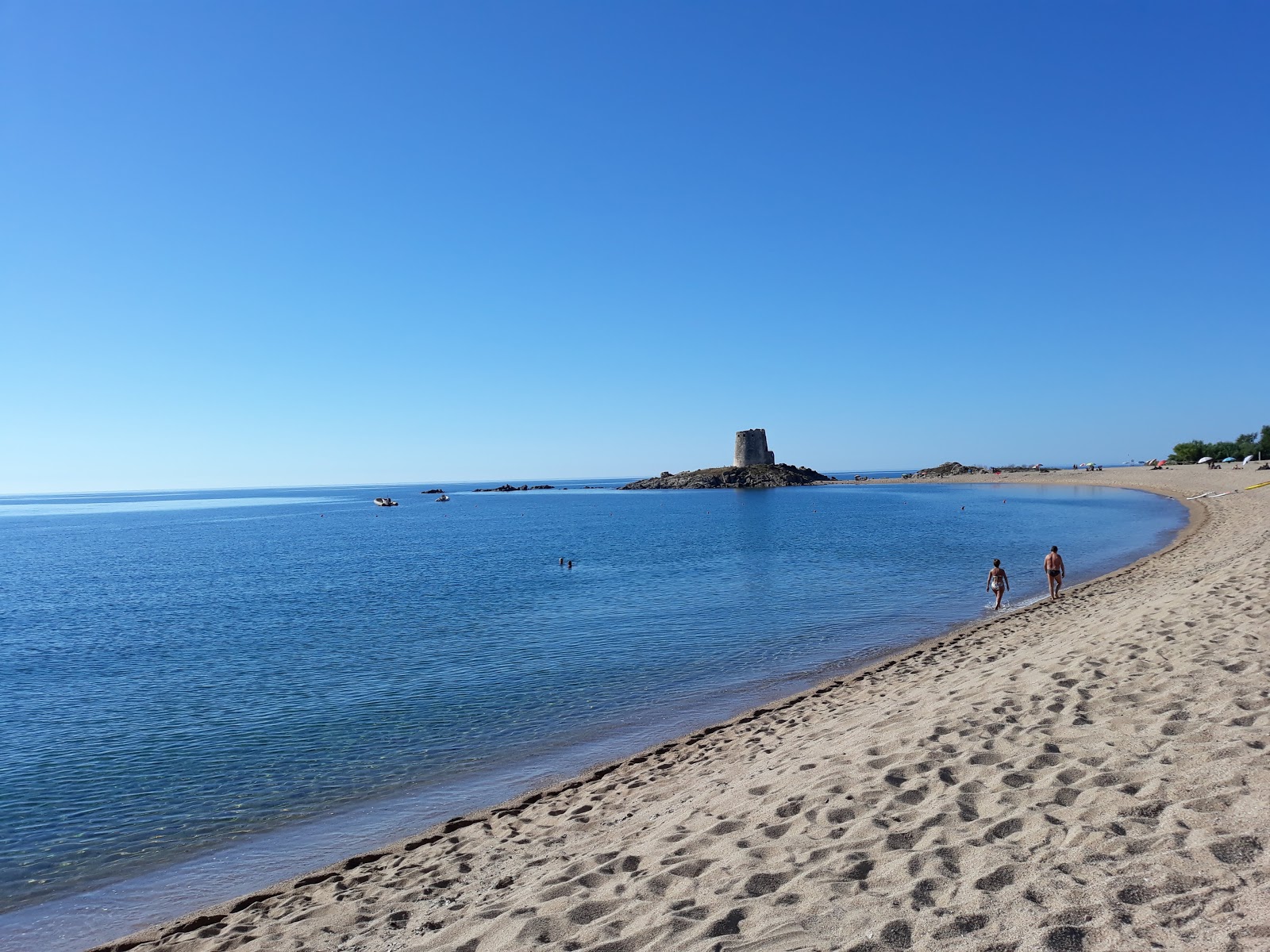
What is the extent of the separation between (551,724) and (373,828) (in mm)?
4580

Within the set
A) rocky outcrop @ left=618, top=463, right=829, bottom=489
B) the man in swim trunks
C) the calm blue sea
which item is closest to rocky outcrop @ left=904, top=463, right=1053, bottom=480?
rocky outcrop @ left=618, top=463, right=829, bottom=489

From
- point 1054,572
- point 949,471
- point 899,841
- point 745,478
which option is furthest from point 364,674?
point 949,471

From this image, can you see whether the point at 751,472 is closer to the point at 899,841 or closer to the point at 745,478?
the point at 745,478

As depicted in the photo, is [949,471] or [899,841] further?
[949,471]

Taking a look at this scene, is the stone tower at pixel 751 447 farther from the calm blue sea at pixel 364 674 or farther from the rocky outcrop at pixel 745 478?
the calm blue sea at pixel 364 674

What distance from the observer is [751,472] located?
157500 mm

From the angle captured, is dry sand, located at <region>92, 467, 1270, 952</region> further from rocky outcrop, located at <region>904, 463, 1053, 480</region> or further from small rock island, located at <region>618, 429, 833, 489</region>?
rocky outcrop, located at <region>904, 463, 1053, 480</region>

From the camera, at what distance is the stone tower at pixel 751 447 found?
16150 cm

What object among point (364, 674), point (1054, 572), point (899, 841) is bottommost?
point (364, 674)

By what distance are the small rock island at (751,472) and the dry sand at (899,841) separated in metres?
145

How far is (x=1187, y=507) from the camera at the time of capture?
57688 millimetres

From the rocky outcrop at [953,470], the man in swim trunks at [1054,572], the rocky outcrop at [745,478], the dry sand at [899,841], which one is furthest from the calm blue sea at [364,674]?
the rocky outcrop at [953,470]

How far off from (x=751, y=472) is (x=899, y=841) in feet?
503

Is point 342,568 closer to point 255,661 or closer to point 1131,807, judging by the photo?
point 255,661
